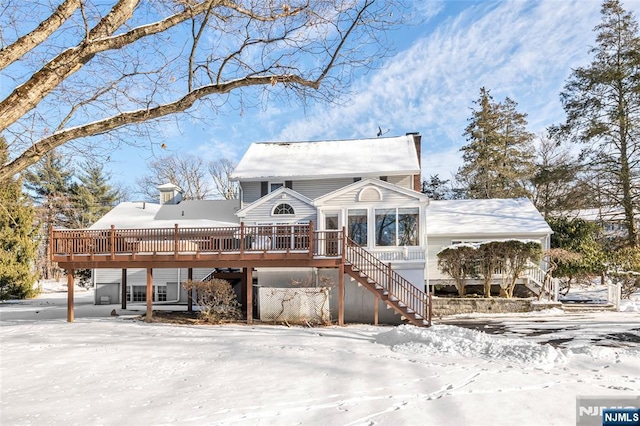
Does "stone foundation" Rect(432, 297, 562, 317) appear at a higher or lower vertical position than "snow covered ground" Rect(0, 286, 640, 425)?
lower

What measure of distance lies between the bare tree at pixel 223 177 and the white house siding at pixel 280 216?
64.3 feet

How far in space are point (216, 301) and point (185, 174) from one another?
25.7 meters

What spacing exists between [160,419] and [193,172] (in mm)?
33174

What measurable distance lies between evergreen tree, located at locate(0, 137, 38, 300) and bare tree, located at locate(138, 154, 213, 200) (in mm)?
12518

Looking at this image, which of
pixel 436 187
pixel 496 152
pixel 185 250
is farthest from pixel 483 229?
pixel 436 187

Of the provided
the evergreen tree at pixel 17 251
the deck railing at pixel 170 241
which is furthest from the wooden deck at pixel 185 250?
the evergreen tree at pixel 17 251

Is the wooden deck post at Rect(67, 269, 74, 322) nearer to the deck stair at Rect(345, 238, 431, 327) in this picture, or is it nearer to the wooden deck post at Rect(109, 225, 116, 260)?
the wooden deck post at Rect(109, 225, 116, 260)

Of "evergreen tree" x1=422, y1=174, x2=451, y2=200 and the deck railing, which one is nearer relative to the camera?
the deck railing

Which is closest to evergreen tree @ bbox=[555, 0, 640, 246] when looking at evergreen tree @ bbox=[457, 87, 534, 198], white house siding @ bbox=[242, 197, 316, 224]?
evergreen tree @ bbox=[457, 87, 534, 198]

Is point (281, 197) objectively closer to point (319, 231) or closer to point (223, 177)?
point (319, 231)

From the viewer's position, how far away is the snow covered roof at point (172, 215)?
1845cm

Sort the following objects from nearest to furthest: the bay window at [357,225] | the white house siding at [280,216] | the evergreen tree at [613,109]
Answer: the bay window at [357,225] < the white house siding at [280,216] < the evergreen tree at [613,109]

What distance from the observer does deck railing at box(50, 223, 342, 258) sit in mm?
12336

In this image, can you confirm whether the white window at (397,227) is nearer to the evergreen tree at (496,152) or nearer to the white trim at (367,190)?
the white trim at (367,190)
